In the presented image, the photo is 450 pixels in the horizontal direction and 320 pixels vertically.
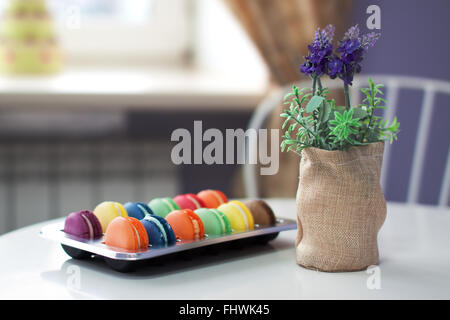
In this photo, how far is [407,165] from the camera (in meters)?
1.62

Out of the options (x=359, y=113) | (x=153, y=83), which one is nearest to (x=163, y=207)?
(x=359, y=113)

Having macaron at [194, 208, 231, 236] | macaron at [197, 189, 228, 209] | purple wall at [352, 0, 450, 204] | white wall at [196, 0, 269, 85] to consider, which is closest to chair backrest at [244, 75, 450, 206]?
purple wall at [352, 0, 450, 204]

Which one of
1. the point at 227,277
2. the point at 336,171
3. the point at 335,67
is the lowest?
the point at 227,277

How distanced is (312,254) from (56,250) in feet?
1.02

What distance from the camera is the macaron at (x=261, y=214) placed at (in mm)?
787

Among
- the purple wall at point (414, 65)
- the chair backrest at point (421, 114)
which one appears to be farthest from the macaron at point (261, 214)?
the purple wall at point (414, 65)

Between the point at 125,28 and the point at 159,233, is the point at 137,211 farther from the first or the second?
the point at 125,28

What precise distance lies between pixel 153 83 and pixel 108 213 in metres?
1.25

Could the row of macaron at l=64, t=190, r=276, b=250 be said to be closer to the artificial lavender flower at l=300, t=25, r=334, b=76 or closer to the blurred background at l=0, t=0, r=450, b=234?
the artificial lavender flower at l=300, t=25, r=334, b=76

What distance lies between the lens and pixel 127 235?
0.65m

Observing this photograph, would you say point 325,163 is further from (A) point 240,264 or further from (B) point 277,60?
(B) point 277,60

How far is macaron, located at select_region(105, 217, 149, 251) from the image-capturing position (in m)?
0.65

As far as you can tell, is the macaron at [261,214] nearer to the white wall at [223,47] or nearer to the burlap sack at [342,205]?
the burlap sack at [342,205]
